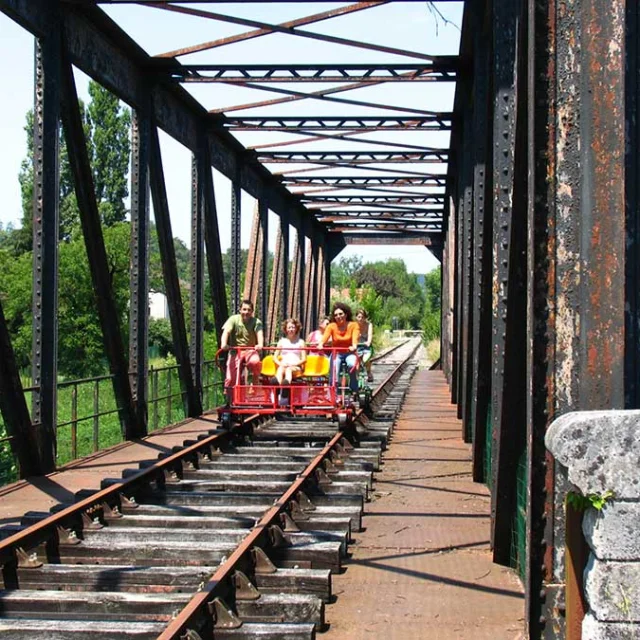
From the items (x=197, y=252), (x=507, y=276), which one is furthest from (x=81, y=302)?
(x=507, y=276)

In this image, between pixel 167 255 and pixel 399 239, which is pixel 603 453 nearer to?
pixel 167 255

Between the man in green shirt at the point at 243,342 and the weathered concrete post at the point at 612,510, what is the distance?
1074cm

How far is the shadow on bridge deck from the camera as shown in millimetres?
5285

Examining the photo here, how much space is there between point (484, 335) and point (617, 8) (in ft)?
14.8

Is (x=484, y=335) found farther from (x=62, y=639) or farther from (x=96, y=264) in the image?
(x=96, y=264)

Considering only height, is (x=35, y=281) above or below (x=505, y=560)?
above

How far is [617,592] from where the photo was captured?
3.18m

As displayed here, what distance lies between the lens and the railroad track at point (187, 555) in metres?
5.08

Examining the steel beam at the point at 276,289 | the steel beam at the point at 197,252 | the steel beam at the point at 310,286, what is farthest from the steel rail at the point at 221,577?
the steel beam at the point at 310,286

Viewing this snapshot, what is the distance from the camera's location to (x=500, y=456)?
6.23 meters

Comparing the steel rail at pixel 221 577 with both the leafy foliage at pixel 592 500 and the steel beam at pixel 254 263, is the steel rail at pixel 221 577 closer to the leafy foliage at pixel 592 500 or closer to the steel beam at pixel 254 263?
the leafy foliage at pixel 592 500

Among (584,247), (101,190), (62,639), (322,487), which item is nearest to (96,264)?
(322,487)

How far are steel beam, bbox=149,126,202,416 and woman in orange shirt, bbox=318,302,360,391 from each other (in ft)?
8.71

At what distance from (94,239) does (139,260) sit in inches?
A: 96.8
